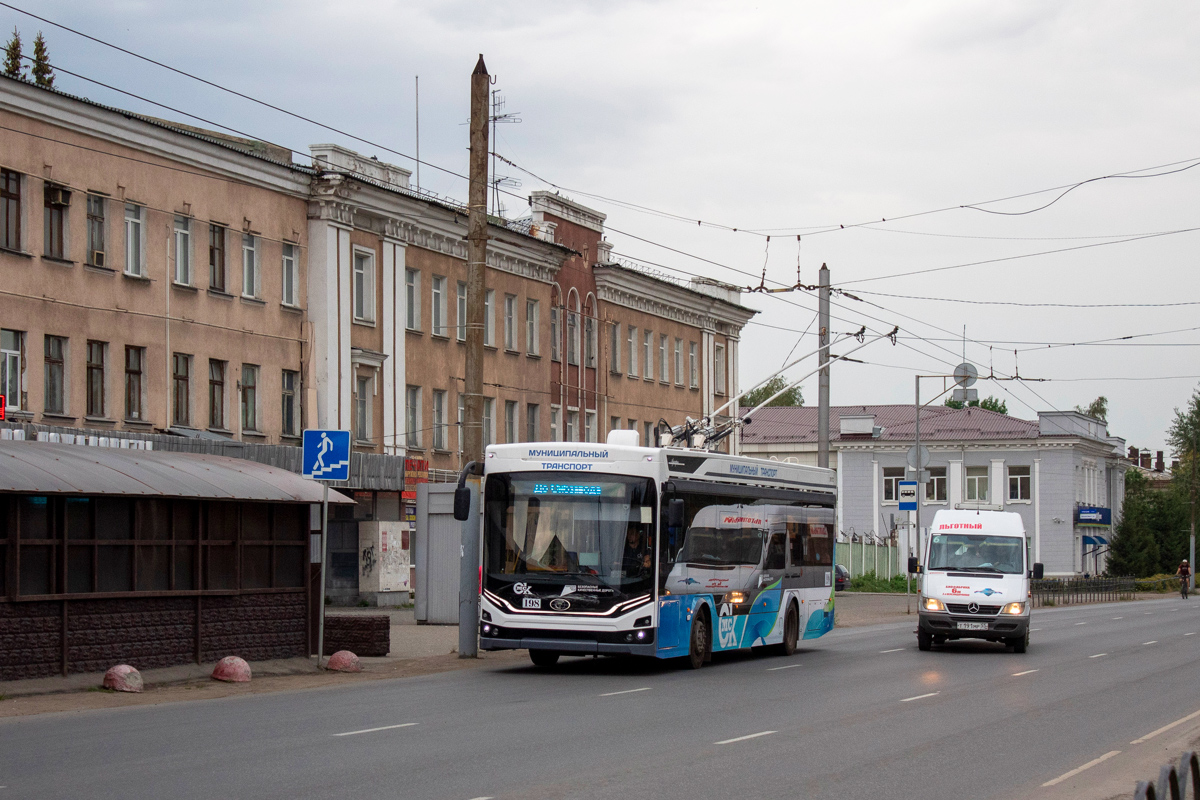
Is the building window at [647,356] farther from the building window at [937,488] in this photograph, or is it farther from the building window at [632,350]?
the building window at [937,488]

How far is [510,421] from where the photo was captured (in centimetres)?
4625

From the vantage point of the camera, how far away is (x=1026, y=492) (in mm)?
83000

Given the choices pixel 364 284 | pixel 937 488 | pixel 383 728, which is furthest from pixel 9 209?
pixel 937 488

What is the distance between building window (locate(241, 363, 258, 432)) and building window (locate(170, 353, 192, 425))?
1717 mm

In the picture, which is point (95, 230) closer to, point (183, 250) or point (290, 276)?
point (183, 250)

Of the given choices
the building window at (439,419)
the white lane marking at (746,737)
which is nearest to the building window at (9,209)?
the building window at (439,419)

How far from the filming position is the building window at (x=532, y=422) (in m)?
47.0

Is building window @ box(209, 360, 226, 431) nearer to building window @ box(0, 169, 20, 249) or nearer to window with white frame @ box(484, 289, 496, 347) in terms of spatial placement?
building window @ box(0, 169, 20, 249)

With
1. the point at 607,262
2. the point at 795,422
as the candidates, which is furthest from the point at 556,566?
the point at 795,422

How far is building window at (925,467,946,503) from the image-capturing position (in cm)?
8475

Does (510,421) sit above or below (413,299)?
below

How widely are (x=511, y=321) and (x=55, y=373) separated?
17.9 m

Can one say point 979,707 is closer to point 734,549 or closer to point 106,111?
point 734,549

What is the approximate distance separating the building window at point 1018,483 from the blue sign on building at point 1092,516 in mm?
2802
